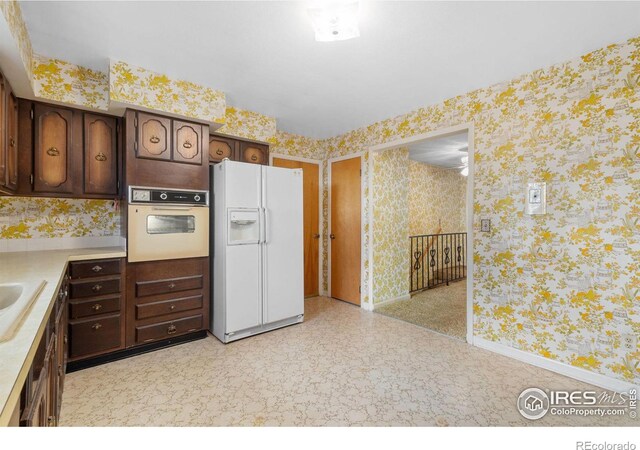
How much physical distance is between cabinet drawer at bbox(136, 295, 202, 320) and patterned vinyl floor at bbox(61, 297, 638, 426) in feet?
1.13

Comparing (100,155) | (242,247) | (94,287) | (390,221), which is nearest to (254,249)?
(242,247)

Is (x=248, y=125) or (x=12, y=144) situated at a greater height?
(x=248, y=125)

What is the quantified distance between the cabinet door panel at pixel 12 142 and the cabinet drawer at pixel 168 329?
4.76 feet

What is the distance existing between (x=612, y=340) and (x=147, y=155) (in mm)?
3921

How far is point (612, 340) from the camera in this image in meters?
2.11

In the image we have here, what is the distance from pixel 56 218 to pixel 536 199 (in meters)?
4.17

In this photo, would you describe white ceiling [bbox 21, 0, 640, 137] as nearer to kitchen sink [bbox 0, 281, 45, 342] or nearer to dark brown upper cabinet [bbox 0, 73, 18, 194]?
dark brown upper cabinet [bbox 0, 73, 18, 194]

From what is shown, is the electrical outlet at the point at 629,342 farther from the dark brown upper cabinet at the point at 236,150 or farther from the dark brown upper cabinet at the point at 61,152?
the dark brown upper cabinet at the point at 61,152

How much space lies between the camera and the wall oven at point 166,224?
2541 mm

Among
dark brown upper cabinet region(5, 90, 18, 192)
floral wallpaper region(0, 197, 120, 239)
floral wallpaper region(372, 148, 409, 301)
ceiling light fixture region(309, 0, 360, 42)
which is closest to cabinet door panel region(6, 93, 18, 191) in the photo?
dark brown upper cabinet region(5, 90, 18, 192)

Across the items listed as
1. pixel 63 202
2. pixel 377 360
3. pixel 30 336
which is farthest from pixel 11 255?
pixel 377 360

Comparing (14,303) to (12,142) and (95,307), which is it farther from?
(12,142)

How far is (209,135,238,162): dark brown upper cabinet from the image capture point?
327 cm

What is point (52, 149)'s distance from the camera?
2439 millimetres
